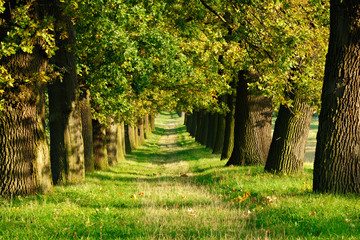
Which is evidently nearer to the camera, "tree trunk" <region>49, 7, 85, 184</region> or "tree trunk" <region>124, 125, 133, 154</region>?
"tree trunk" <region>49, 7, 85, 184</region>

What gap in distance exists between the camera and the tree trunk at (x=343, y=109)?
874 centimetres

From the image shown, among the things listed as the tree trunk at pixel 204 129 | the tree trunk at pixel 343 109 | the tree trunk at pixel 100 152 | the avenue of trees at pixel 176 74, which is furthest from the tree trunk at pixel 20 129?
the tree trunk at pixel 204 129

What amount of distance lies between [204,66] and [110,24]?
5.88 metres

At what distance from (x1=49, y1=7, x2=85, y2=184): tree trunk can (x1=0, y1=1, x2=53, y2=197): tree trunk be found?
3.03m

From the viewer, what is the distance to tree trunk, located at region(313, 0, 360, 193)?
8.74 m

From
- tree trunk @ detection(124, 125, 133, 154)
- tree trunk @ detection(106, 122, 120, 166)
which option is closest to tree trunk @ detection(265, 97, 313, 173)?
tree trunk @ detection(106, 122, 120, 166)

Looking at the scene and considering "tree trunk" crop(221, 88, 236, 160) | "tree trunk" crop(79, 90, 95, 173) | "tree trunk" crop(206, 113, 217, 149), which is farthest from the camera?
"tree trunk" crop(206, 113, 217, 149)

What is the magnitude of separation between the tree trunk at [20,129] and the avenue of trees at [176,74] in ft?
0.08

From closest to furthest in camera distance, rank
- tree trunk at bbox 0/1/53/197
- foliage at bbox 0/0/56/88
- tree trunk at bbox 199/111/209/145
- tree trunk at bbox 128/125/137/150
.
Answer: foliage at bbox 0/0/56/88 → tree trunk at bbox 0/1/53/197 → tree trunk at bbox 128/125/137/150 → tree trunk at bbox 199/111/209/145

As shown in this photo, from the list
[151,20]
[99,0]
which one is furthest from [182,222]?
[151,20]

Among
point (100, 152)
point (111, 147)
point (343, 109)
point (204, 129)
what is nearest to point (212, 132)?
point (204, 129)

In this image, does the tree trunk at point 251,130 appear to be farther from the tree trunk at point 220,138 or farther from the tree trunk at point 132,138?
the tree trunk at point 132,138

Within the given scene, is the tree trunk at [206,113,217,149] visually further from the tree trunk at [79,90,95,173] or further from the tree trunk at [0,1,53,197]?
the tree trunk at [0,1,53,197]

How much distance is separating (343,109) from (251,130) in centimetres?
837
